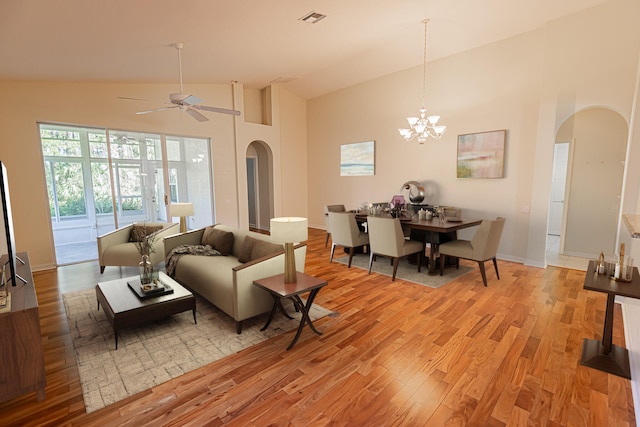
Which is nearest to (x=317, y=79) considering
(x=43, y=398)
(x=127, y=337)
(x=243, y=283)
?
(x=243, y=283)

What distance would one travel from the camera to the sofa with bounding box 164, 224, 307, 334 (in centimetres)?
295

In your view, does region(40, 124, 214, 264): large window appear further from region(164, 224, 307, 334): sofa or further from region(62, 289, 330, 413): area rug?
region(62, 289, 330, 413): area rug

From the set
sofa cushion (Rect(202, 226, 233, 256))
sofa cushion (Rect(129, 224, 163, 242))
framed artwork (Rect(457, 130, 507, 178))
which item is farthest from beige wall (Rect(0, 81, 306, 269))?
framed artwork (Rect(457, 130, 507, 178))

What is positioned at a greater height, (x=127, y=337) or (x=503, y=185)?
(x=503, y=185)

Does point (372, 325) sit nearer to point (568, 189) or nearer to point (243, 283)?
point (243, 283)

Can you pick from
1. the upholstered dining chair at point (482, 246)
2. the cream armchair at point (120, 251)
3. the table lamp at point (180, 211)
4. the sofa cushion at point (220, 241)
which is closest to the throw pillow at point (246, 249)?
the sofa cushion at point (220, 241)

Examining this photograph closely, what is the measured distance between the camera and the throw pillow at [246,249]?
376 centimetres

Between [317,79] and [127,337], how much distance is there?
6.54m

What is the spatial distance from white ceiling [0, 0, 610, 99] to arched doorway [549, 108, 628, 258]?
2.08 metres

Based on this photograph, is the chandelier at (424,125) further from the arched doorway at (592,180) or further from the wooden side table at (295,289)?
the wooden side table at (295,289)

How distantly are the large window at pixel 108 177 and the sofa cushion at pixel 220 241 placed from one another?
2.49 meters

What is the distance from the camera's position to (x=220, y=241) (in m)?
4.28

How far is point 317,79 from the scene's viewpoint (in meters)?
7.39

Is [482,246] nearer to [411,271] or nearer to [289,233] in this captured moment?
[411,271]
